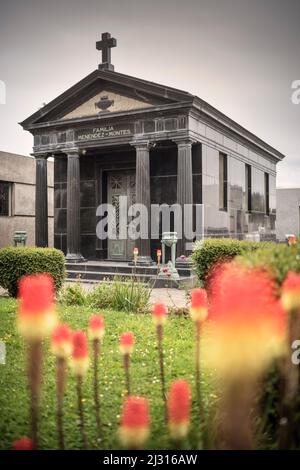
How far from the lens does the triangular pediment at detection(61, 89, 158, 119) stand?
13680 mm

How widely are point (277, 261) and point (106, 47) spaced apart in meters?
14.0

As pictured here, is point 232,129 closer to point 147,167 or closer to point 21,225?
point 147,167

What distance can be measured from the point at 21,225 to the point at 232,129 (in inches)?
487

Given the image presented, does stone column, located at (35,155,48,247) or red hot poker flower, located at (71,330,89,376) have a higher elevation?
stone column, located at (35,155,48,247)

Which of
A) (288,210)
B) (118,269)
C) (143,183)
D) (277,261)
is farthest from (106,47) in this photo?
(288,210)

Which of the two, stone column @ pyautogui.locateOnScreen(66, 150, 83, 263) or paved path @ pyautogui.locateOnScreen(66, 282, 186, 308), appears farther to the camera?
stone column @ pyautogui.locateOnScreen(66, 150, 83, 263)

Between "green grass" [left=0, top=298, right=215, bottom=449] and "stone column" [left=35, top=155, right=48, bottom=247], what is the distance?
29.0 feet

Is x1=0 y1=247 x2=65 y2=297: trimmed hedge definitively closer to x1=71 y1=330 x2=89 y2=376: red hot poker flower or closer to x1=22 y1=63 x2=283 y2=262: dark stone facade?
x1=22 y1=63 x2=283 y2=262: dark stone facade

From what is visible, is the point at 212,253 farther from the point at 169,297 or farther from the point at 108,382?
→ the point at 108,382

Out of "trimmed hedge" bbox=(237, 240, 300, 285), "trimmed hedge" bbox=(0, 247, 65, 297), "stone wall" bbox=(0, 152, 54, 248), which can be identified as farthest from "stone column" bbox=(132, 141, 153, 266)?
"trimmed hedge" bbox=(237, 240, 300, 285)

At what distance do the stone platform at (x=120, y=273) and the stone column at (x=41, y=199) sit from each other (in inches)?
68.4

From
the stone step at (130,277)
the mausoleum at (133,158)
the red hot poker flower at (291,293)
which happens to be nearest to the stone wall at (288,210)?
the mausoleum at (133,158)

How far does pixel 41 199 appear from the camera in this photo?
15.9m
